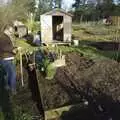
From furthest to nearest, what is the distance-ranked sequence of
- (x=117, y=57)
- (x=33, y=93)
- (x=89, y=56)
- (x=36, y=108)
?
(x=89, y=56) < (x=117, y=57) < (x=33, y=93) < (x=36, y=108)

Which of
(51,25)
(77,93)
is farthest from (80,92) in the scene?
(51,25)

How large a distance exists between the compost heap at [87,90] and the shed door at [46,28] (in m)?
5.53

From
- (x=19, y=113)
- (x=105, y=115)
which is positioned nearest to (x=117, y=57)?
(x=105, y=115)

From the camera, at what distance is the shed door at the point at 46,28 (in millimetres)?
14383

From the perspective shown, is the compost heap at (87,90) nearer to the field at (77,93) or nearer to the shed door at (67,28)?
the field at (77,93)

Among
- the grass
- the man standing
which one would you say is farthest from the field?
the grass

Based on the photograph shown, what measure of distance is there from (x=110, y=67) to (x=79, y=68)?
1.13 m

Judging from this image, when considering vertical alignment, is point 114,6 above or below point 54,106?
above

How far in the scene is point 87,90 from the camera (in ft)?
22.0

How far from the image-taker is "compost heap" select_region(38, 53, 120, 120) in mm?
5445

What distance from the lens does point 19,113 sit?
5.27m

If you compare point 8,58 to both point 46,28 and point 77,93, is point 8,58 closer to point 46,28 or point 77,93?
point 77,93

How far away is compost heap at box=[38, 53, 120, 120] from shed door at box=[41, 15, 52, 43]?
5528 mm

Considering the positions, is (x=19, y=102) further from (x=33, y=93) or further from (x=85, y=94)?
(x=85, y=94)
